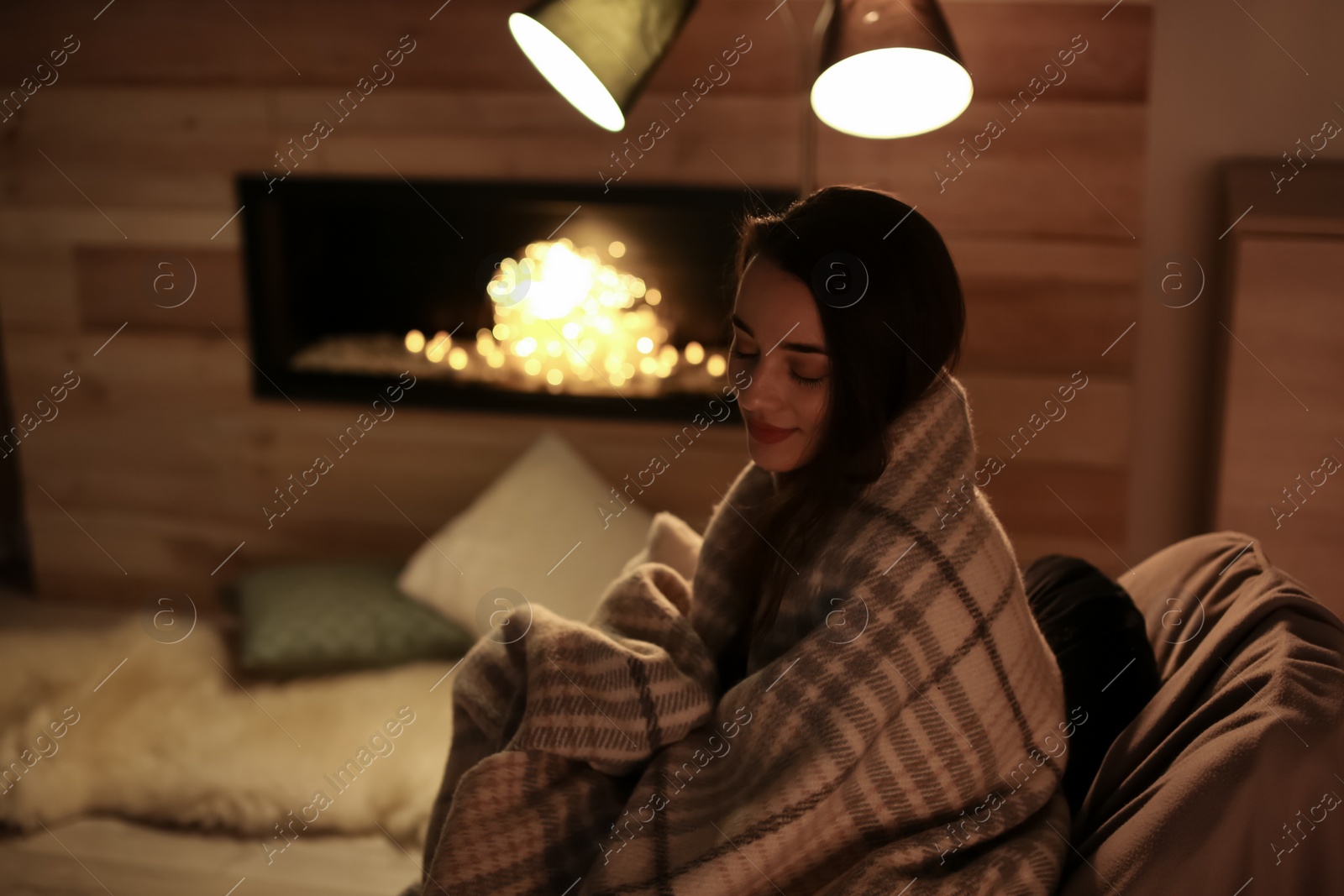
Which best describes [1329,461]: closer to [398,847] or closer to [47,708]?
[398,847]

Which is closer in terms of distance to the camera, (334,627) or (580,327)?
(334,627)

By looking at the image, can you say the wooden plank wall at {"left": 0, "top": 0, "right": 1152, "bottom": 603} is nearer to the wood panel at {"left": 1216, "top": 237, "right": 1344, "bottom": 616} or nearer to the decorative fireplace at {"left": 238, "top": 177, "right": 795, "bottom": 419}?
the decorative fireplace at {"left": 238, "top": 177, "right": 795, "bottom": 419}

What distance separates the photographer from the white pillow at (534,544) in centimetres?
→ 239

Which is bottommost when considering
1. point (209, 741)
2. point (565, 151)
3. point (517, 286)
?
point (209, 741)

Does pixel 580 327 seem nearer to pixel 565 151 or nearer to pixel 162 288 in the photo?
pixel 565 151

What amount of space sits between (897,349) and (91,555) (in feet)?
8.44

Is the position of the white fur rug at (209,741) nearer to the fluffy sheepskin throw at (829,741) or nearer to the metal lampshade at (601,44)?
the fluffy sheepskin throw at (829,741)

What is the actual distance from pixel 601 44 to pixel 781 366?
0.59 metres

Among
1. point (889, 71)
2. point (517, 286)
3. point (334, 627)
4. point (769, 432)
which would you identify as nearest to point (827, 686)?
point (769, 432)

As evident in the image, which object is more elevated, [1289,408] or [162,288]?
[162,288]

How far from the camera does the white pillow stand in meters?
2.39

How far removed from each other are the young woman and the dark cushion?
0.03 meters

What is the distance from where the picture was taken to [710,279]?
2.53m

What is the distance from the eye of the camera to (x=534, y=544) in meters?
2.44
